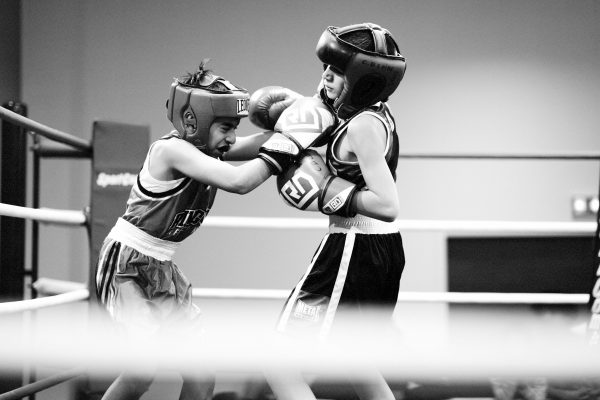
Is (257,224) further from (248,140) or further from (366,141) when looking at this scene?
(366,141)

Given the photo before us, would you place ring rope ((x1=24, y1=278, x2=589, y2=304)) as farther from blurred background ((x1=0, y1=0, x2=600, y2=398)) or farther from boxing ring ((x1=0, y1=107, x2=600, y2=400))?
blurred background ((x1=0, y1=0, x2=600, y2=398))

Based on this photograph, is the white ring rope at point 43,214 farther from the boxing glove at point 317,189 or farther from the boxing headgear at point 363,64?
the boxing headgear at point 363,64

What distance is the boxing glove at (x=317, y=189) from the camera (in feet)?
5.03

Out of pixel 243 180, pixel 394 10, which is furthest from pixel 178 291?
pixel 394 10

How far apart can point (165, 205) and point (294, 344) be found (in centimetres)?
45

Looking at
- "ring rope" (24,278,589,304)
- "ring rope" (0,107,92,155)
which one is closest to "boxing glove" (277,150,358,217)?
"ring rope" (0,107,92,155)

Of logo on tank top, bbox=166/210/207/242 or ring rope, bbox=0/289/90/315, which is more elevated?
logo on tank top, bbox=166/210/207/242

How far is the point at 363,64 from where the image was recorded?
5.05ft

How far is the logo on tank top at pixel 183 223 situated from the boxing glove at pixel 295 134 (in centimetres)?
27

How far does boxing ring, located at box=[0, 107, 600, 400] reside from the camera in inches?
65.2

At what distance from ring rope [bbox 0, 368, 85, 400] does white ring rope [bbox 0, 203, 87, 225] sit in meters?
Answer: 0.41

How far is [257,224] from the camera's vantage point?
8.41 feet

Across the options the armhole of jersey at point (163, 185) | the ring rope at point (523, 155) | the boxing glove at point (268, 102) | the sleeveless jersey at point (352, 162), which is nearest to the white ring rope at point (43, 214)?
the armhole of jersey at point (163, 185)

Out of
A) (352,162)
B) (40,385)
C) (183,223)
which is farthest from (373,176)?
(40,385)
